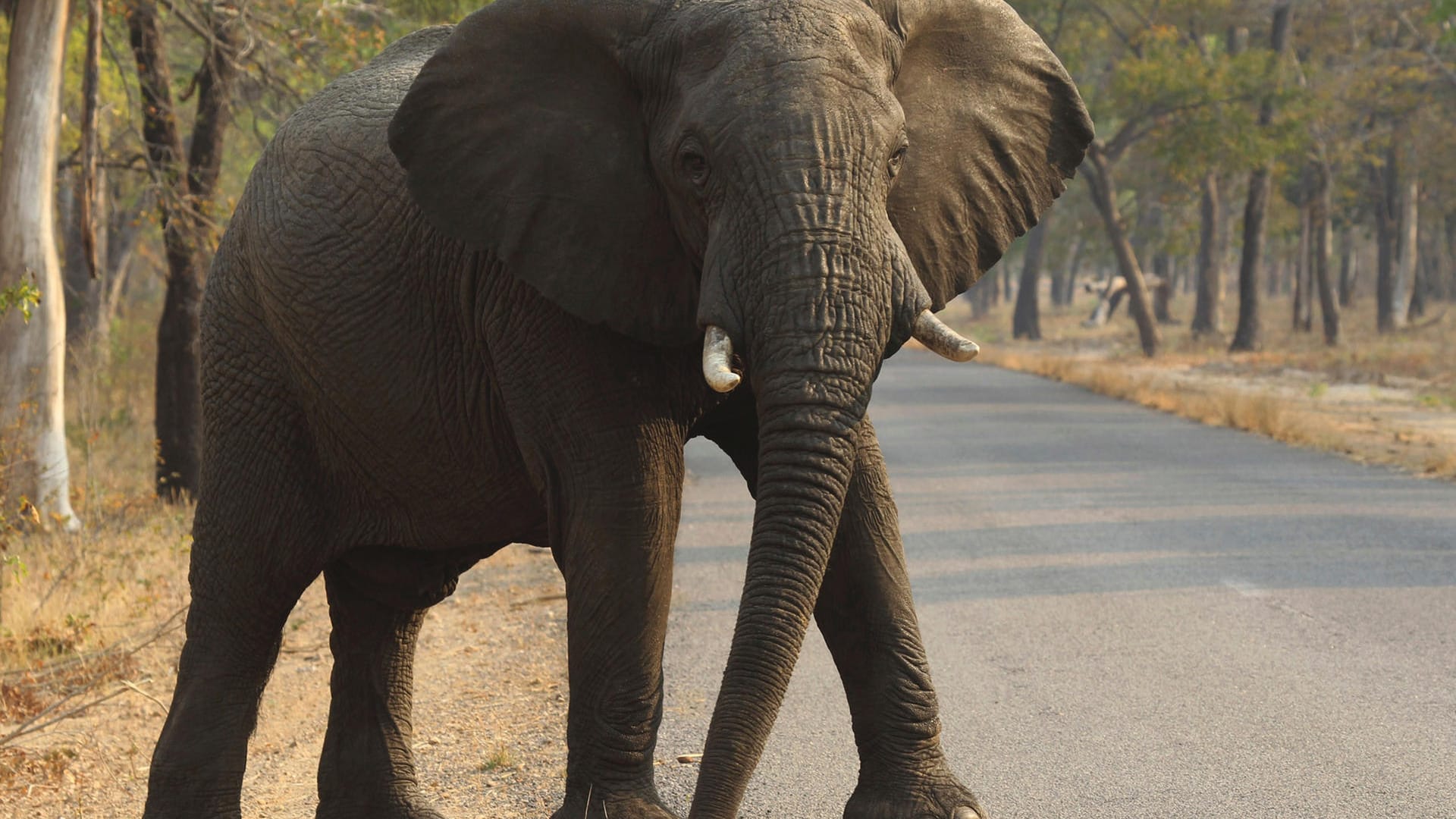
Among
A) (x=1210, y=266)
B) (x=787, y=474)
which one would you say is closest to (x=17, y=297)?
(x=787, y=474)

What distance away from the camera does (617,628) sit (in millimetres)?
4207

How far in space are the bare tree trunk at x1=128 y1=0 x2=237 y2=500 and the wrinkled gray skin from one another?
8.40 meters

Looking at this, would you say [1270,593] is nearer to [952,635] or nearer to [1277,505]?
[952,635]

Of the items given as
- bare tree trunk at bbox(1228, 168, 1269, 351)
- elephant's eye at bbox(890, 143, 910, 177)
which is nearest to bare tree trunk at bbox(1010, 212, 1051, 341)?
bare tree trunk at bbox(1228, 168, 1269, 351)

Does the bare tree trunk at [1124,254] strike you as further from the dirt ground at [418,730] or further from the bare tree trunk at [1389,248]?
the dirt ground at [418,730]

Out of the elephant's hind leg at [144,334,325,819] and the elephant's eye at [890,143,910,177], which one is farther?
the elephant's hind leg at [144,334,325,819]

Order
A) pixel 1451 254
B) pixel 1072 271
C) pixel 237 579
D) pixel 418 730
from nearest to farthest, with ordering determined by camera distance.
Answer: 1. pixel 237 579
2. pixel 418 730
3. pixel 1451 254
4. pixel 1072 271

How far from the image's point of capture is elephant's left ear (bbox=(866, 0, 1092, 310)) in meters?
4.18

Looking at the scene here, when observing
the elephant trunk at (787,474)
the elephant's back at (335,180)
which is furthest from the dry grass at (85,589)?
the elephant trunk at (787,474)

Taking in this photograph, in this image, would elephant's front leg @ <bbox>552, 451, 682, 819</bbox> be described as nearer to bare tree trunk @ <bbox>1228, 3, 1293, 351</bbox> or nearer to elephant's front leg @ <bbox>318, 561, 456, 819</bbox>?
elephant's front leg @ <bbox>318, 561, 456, 819</bbox>

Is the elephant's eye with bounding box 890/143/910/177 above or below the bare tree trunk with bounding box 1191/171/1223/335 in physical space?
above

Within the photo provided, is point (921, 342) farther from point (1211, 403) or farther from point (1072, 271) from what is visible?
point (1072, 271)

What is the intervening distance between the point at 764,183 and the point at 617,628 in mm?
1176

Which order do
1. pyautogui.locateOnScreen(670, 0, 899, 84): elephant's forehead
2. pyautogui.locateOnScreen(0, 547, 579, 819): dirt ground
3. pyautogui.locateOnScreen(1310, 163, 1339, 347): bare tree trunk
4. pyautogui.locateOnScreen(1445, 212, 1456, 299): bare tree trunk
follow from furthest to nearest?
1. pyautogui.locateOnScreen(1445, 212, 1456, 299): bare tree trunk
2. pyautogui.locateOnScreen(1310, 163, 1339, 347): bare tree trunk
3. pyautogui.locateOnScreen(0, 547, 579, 819): dirt ground
4. pyautogui.locateOnScreen(670, 0, 899, 84): elephant's forehead
